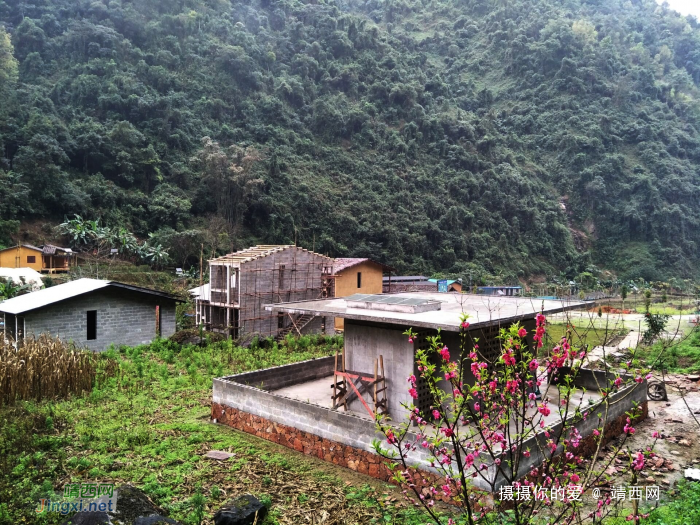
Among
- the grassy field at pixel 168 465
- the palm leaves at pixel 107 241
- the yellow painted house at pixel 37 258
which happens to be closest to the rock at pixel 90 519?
the grassy field at pixel 168 465

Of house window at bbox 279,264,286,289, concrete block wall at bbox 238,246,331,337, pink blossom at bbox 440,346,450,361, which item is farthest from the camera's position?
house window at bbox 279,264,286,289

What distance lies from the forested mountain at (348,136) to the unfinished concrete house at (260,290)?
18.8m

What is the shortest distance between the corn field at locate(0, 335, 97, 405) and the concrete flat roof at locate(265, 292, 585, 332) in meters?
5.38

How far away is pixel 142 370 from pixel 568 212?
63583mm

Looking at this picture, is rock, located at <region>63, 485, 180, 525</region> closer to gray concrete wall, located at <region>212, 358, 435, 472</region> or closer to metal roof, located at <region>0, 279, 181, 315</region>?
gray concrete wall, located at <region>212, 358, 435, 472</region>

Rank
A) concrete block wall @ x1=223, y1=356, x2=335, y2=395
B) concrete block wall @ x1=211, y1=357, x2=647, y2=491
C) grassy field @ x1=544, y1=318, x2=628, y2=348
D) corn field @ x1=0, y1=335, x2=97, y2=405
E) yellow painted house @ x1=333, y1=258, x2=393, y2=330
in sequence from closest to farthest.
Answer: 1. grassy field @ x1=544, y1=318, x2=628, y2=348
2. concrete block wall @ x1=211, y1=357, x2=647, y2=491
3. corn field @ x1=0, y1=335, x2=97, y2=405
4. concrete block wall @ x1=223, y1=356, x2=335, y2=395
5. yellow painted house @ x1=333, y1=258, x2=393, y2=330

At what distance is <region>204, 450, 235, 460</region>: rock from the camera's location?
29.2 feet

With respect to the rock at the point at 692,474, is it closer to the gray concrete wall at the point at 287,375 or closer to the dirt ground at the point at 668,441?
the dirt ground at the point at 668,441

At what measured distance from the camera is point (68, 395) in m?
12.0

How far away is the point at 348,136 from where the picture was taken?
63.3 metres

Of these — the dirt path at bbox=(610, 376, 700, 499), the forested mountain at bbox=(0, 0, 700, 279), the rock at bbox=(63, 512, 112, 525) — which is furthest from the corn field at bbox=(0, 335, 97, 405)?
the forested mountain at bbox=(0, 0, 700, 279)

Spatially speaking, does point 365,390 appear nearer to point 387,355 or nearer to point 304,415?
point 387,355

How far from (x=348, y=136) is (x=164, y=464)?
191ft

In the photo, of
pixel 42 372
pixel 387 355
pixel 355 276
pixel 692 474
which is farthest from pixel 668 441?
pixel 355 276
